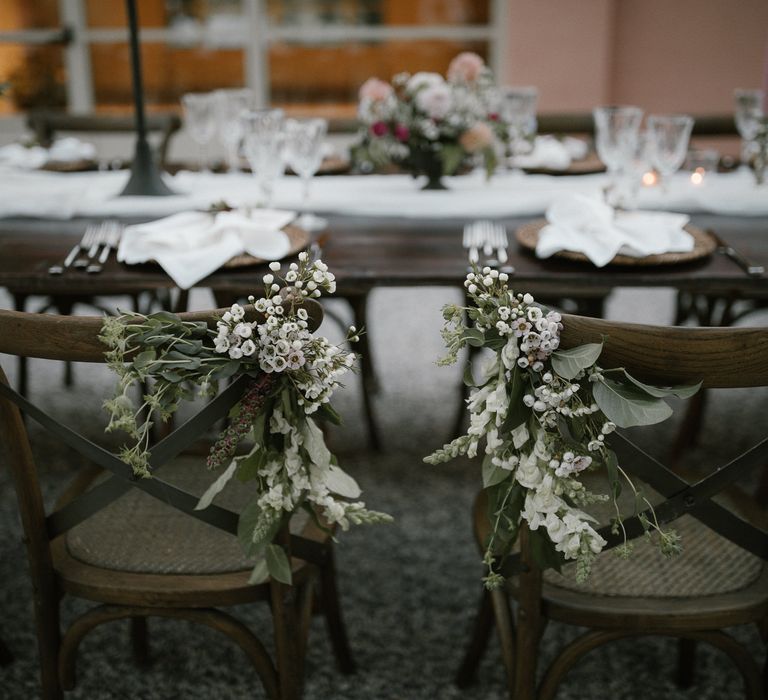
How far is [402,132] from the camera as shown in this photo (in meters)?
2.02

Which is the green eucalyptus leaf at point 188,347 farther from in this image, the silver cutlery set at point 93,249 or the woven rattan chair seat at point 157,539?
the silver cutlery set at point 93,249

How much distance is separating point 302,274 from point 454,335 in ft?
0.60

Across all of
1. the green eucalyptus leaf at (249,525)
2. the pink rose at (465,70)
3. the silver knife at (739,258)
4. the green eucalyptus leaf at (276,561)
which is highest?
the pink rose at (465,70)

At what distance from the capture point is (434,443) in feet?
8.18

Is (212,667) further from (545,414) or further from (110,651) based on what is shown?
(545,414)

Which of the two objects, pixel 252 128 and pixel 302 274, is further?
pixel 252 128

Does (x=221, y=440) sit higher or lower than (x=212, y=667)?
higher

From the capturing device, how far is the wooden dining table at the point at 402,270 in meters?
1.43

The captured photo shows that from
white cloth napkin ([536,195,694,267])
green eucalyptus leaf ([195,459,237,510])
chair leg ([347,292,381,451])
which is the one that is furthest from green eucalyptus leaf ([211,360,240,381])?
chair leg ([347,292,381,451])

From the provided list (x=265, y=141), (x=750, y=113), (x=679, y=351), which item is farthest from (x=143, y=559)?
(x=750, y=113)

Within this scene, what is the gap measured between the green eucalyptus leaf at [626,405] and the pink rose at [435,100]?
1.20m

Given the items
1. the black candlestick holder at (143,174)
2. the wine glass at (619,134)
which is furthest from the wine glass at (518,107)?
the black candlestick holder at (143,174)

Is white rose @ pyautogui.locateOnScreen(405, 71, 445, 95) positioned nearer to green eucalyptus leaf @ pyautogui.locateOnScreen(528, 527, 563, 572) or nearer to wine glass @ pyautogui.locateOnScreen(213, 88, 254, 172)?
wine glass @ pyautogui.locateOnScreen(213, 88, 254, 172)

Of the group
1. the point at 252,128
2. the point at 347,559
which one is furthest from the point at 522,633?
the point at 252,128
